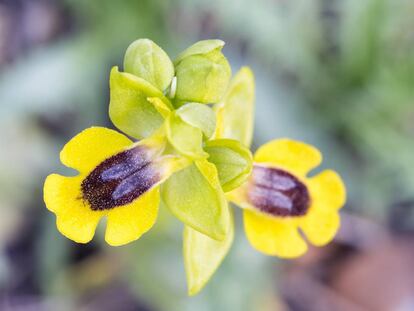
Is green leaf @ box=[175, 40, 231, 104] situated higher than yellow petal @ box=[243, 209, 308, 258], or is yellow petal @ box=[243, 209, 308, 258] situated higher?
green leaf @ box=[175, 40, 231, 104]

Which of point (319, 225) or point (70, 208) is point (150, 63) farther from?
point (319, 225)

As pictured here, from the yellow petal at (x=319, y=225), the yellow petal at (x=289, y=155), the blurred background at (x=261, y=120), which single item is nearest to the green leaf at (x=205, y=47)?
the yellow petal at (x=289, y=155)

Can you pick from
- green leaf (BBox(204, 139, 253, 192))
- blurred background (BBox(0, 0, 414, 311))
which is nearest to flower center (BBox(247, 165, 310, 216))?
green leaf (BBox(204, 139, 253, 192))

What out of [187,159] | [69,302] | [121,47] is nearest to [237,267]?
[69,302]

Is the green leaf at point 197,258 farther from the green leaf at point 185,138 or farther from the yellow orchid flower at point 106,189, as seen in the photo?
the green leaf at point 185,138

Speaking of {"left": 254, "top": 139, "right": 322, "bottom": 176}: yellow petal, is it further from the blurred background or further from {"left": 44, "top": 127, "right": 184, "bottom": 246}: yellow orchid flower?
the blurred background

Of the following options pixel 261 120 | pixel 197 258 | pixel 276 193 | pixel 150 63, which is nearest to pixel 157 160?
pixel 150 63

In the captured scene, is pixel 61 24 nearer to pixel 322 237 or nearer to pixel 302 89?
pixel 302 89

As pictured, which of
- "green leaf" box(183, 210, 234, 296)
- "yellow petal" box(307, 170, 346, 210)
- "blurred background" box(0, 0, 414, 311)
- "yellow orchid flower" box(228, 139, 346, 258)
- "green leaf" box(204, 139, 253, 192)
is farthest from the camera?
"blurred background" box(0, 0, 414, 311)
